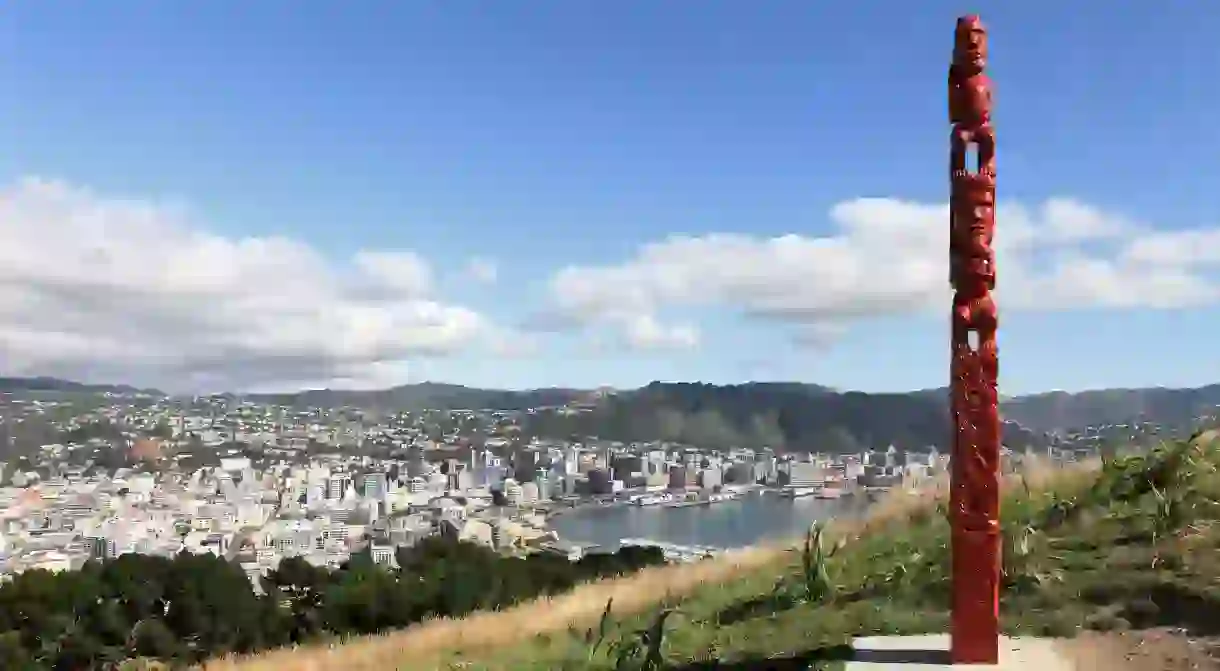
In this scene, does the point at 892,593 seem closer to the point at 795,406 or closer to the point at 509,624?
the point at 509,624

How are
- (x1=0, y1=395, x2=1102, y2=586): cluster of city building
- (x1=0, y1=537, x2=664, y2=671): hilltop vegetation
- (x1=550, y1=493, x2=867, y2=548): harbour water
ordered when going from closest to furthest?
(x1=550, y1=493, x2=867, y2=548): harbour water → (x1=0, y1=537, x2=664, y2=671): hilltop vegetation → (x1=0, y1=395, x2=1102, y2=586): cluster of city building

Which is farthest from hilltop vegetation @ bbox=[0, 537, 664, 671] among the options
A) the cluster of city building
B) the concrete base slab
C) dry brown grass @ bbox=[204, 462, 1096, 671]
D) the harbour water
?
the concrete base slab

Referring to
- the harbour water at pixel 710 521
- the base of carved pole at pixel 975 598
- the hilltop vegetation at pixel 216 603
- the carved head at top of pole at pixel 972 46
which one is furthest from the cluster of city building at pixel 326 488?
→ the carved head at top of pole at pixel 972 46

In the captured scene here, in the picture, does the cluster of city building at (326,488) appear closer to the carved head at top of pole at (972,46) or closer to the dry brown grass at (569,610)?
the dry brown grass at (569,610)

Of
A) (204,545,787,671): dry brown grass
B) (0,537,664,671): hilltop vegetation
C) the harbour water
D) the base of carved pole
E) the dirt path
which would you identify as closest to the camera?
the dirt path

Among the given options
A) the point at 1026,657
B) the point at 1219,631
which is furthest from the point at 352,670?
the point at 1219,631

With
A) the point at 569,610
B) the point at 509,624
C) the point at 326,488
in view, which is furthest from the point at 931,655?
the point at 326,488

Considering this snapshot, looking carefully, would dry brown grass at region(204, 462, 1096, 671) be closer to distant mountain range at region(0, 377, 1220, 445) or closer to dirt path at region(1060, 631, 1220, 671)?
distant mountain range at region(0, 377, 1220, 445)
